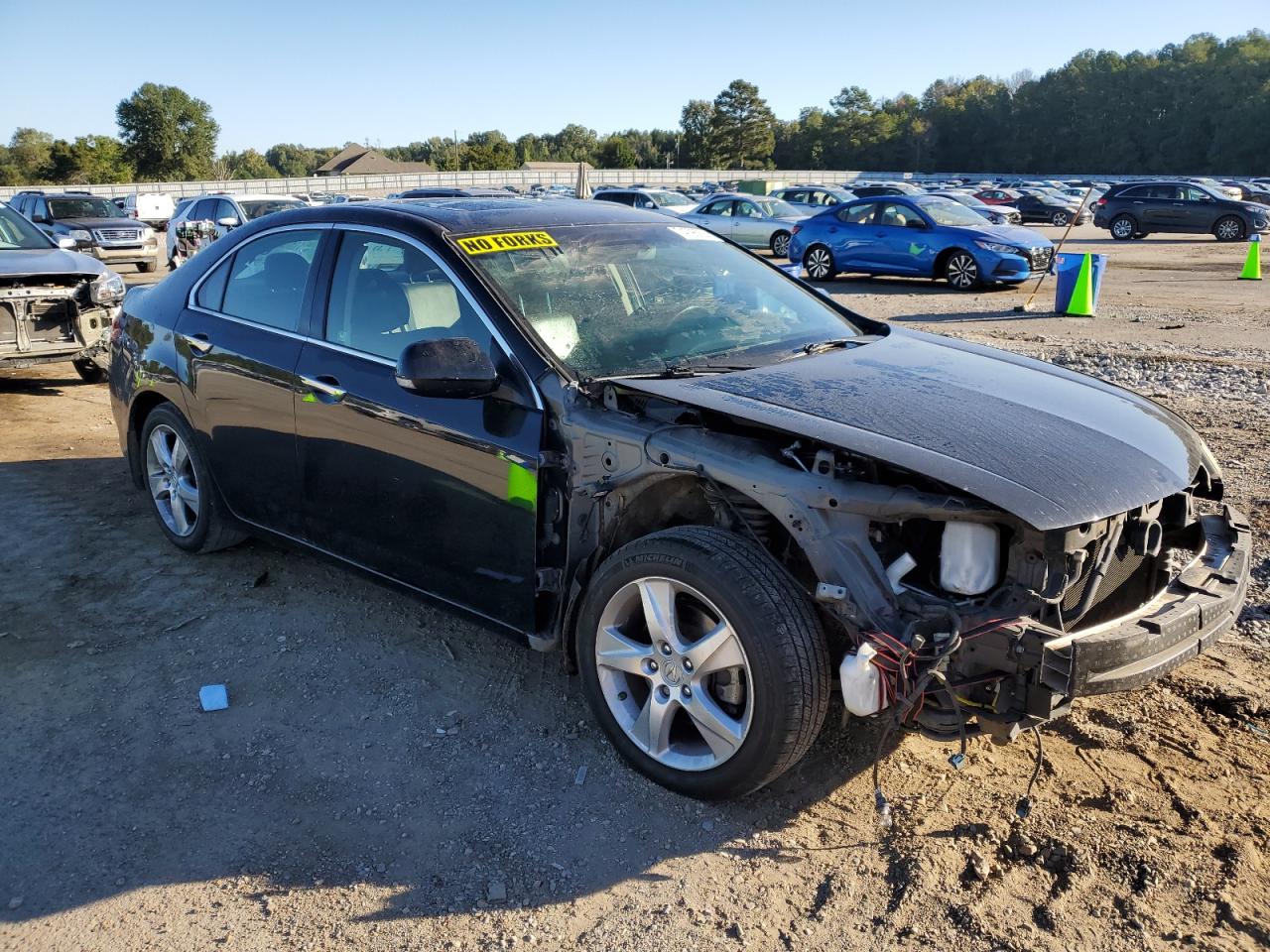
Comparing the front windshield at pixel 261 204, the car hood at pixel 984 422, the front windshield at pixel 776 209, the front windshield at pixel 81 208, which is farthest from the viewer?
the front windshield at pixel 776 209

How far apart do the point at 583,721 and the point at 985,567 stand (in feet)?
5.16

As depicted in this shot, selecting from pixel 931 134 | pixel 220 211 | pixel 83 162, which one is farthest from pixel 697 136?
pixel 220 211

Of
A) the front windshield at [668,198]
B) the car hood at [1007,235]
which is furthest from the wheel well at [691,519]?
the front windshield at [668,198]

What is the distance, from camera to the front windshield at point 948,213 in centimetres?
1777

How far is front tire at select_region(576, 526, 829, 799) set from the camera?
2.89 m

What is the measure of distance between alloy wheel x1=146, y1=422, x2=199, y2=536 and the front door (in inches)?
45.8

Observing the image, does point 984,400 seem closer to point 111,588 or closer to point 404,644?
point 404,644

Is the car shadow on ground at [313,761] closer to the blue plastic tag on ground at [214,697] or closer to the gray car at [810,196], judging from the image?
the blue plastic tag on ground at [214,697]

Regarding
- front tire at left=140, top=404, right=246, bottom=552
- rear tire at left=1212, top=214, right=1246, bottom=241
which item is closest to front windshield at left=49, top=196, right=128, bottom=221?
front tire at left=140, top=404, right=246, bottom=552

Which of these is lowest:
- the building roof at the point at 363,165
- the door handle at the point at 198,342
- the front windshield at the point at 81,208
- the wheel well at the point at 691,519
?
the wheel well at the point at 691,519

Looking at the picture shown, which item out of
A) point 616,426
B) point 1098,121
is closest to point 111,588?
point 616,426

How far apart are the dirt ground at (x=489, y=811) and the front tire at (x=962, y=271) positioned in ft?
42.8

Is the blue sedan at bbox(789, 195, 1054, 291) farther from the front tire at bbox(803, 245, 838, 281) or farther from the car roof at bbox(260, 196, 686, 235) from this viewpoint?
the car roof at bbox(260, 196, 686, 235)

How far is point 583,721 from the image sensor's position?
12.2 ft
